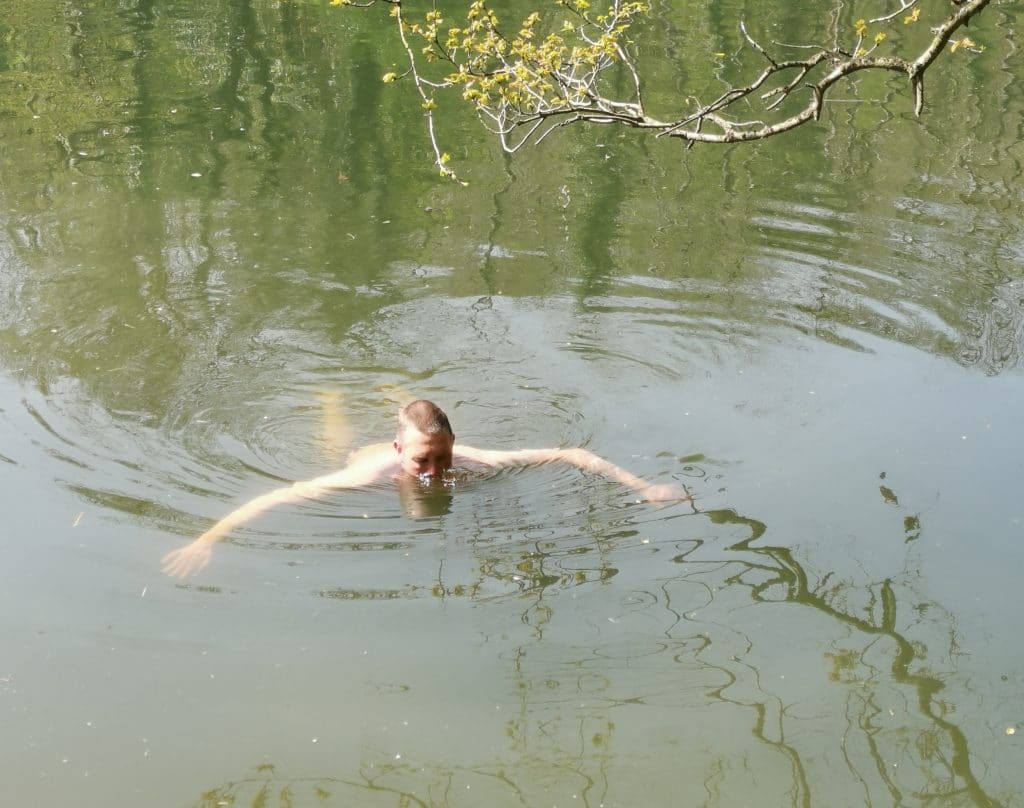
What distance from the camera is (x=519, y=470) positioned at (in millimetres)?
6598

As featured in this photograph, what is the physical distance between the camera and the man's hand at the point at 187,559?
5520 millimetres

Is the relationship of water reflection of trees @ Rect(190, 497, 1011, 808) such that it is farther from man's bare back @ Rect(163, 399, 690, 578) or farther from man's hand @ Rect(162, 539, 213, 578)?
man's hand @ Rect(162, 539, 213, 578)

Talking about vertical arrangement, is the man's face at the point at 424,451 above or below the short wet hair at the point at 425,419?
below

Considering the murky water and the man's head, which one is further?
the man's head

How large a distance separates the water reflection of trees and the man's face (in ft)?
2.20

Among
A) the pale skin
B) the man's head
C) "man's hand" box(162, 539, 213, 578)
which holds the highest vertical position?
the man's head

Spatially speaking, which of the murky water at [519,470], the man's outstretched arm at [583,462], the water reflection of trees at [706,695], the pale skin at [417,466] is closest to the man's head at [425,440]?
the pale skin at [417,466]

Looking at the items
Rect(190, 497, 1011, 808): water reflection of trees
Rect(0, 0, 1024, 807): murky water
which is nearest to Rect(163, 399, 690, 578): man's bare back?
Rect(0, 0, 1024, 807): murky water

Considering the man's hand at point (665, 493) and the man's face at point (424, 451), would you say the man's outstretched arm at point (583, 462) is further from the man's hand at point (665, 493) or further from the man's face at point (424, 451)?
the man's face at point (424, 451)

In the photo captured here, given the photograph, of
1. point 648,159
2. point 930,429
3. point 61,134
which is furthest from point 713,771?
point 61,134

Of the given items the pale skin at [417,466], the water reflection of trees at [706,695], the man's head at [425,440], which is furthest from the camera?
the man's head at [425,440]

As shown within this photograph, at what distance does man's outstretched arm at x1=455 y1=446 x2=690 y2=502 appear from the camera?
622cm

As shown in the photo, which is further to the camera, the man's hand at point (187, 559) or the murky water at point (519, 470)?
the man's hand at point (187, 559)

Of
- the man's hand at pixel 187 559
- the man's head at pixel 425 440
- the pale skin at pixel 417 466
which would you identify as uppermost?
the man's head at pixel 425 440
